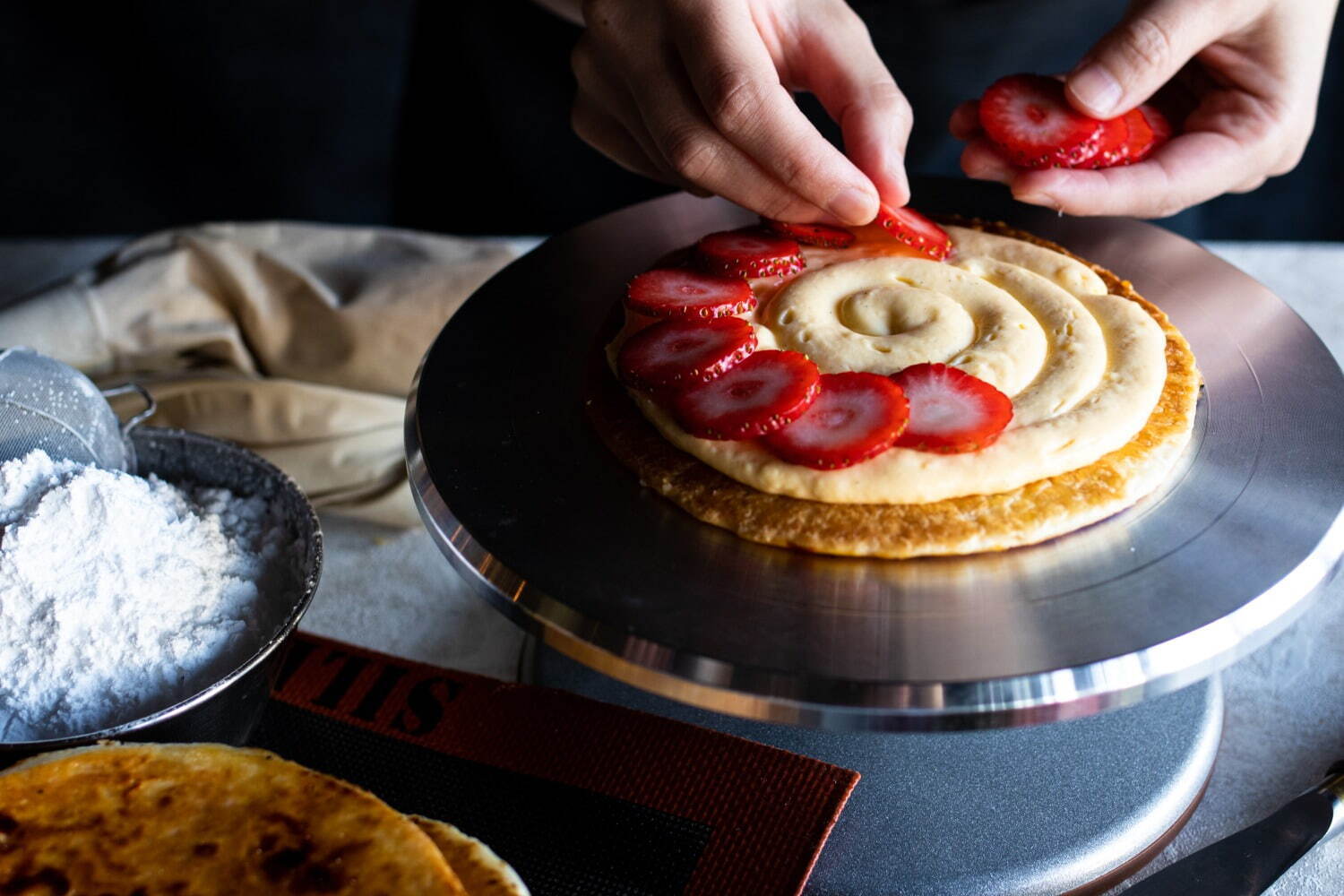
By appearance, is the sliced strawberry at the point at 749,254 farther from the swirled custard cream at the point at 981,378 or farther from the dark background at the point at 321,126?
the dark background at the point at 321,126

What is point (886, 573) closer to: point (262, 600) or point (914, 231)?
point (914, 231)

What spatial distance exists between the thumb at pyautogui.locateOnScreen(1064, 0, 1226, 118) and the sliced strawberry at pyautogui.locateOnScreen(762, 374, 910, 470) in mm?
510

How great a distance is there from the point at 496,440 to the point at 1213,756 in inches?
27.6

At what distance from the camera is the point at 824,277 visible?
44.9 inches

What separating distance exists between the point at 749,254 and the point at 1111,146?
0.45 meters

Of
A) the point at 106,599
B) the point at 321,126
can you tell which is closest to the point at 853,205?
the point at 106,599

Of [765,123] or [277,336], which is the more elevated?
[765,123]

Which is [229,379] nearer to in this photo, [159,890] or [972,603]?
[159,890]

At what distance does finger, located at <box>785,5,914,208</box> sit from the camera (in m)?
1.16

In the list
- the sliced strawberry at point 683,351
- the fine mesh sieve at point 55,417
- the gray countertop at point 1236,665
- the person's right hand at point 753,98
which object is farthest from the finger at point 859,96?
the fine mesh sieve at point 55,417

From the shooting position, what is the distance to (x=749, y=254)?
3.75 feet

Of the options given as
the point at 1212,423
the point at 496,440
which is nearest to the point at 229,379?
the point at 496,440

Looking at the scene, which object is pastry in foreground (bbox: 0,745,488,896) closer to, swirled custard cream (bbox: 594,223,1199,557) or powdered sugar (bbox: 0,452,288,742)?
powdered sugar (bbox: 0,452,288,742)

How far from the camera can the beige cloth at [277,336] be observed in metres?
1.46
